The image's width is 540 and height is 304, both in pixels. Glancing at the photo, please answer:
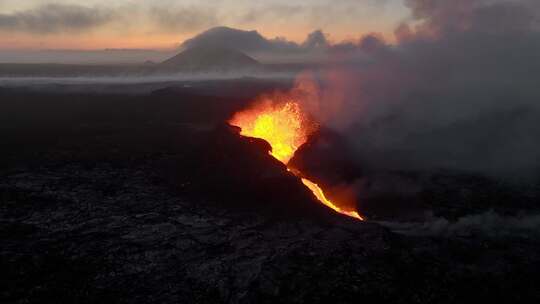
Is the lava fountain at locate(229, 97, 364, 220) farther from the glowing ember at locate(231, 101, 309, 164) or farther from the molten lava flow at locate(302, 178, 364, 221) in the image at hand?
the molten lava flow at locate(302, 178, 364, 221)

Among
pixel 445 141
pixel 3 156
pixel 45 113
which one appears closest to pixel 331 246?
pixel 3 156

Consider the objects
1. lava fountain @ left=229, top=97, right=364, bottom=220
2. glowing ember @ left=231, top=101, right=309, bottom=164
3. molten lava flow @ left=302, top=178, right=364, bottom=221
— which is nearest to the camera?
molten lava flow @ left=302, top=178, right=364, bottom=221

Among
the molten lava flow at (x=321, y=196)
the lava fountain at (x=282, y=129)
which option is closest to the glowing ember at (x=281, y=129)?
the lava fountain at (x=282, y=129)

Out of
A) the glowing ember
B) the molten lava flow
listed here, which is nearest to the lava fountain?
the glowing ember

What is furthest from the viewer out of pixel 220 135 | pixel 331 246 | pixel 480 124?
pixel 480 124

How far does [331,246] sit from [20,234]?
14149mm

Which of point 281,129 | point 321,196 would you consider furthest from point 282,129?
point 321,196

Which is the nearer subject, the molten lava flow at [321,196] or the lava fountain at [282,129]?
the molten lava flow at [321,196]

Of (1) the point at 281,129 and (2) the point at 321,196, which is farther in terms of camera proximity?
(1) the point at 281,129

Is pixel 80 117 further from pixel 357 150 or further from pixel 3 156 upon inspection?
pixel 357 150

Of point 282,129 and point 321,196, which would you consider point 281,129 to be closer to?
point 282,129

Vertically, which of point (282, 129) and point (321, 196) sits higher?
point (282, 129)

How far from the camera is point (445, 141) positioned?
4647cm

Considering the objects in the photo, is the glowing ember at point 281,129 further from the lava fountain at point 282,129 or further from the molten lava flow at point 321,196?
the molten lava flow at point 321,196
